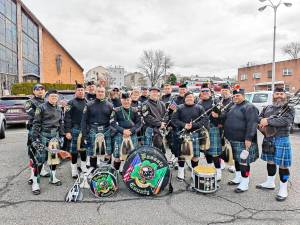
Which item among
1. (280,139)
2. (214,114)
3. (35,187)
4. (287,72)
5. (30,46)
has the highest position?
(30,46)

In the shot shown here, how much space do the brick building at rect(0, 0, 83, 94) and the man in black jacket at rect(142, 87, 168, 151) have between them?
2263 cm

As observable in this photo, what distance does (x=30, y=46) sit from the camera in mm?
32281

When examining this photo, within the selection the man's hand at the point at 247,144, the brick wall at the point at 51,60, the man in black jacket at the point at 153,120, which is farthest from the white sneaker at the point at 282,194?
the brick wall at the point at 51,60

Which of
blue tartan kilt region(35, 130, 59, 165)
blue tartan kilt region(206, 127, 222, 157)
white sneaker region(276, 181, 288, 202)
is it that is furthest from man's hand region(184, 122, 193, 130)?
blue tartan kilt region(35, 130, 59, 165)

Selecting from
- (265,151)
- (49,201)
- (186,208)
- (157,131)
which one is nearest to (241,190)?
(265,151)

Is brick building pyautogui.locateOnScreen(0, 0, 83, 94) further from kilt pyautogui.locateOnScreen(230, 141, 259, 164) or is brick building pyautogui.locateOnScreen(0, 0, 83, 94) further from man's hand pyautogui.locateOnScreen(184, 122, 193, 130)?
kilt pyautogui.locateOnScreen(230, 141, 259, 164)

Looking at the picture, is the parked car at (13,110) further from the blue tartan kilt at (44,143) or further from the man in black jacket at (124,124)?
the man in black jacket at (124,124)

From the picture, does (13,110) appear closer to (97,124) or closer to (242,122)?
(97,124)

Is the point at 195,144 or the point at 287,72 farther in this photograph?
the point at 287,72

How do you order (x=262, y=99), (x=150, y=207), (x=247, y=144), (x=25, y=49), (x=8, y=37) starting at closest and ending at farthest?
(x=150, y=207) < (x=247, y=144) < (x=262, y=99) < (x=8, y=37) < (x=25, y=49)

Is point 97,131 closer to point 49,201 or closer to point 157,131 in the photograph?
point 157,131

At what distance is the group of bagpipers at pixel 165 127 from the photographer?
172 inches

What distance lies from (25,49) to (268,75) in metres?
34.0

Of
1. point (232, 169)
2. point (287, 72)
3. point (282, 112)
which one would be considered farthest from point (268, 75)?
point (282, 112)
